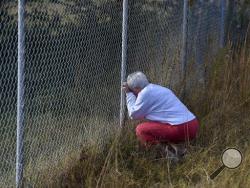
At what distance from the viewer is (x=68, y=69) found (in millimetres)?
5484

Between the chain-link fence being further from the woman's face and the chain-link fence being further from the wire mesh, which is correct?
the woman's face

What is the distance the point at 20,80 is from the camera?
464 centimetres

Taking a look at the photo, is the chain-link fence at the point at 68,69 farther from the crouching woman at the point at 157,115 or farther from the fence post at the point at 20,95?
the crouching woman at the point at 157,115

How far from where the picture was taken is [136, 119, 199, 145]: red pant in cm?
604

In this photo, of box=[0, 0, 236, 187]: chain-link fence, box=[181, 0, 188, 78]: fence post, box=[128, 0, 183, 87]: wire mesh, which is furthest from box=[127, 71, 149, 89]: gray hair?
box=[181, 0, 188, 78]: fence post

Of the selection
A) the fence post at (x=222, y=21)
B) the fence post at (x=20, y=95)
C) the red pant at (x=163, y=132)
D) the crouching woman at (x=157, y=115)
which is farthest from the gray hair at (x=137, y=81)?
the fence post at (x=222, y=21)

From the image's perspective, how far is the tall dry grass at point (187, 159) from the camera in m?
5.26

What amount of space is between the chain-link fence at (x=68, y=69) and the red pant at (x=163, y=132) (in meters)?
0.33

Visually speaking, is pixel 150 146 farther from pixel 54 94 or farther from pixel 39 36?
pixel 39 36

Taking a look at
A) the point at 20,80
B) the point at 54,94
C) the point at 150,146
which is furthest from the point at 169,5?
the point at 20,80

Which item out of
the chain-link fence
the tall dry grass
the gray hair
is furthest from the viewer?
the gray hair

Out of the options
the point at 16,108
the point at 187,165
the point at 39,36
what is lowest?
the point at 187,165

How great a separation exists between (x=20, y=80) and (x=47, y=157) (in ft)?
2.91

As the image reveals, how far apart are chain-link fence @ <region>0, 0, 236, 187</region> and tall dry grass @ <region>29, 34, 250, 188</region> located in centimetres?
16
